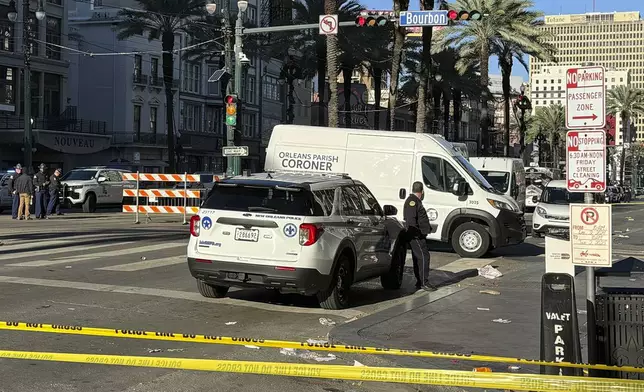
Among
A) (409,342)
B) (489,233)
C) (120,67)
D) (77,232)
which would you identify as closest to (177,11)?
(120,67)

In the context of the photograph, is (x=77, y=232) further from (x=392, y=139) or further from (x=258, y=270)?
(x=258, y=270)

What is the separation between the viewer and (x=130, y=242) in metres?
18.5

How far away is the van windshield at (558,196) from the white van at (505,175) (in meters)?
6.45

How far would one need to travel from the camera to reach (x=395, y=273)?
13281 mm

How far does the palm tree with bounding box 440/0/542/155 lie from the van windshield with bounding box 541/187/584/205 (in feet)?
81.1

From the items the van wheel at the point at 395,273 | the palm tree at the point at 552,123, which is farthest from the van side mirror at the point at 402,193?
the palm tree at the point at 552,123

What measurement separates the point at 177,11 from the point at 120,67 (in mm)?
11015

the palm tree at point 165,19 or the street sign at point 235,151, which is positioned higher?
the palm tree at point 165,19

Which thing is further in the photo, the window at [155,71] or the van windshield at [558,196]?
the window at [155,71]

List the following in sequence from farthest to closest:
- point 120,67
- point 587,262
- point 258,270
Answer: point 120,67 → point 258,270 → point 587,262

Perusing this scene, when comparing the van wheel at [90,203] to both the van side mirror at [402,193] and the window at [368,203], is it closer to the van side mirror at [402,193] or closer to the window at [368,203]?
the van side mirror at [402,193]

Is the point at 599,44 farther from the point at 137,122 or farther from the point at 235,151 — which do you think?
the point at 235,151

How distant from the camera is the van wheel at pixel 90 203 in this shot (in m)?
33.9

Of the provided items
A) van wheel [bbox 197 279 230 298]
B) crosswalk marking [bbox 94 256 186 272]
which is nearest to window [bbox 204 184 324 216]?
van wheel [bbox 197 279 230 298]
